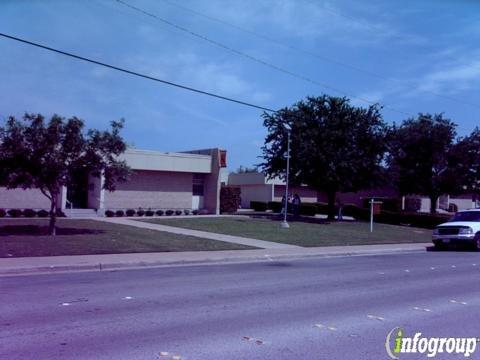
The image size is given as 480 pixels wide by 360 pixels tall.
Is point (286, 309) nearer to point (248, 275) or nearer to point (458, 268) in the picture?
point (248, 275)

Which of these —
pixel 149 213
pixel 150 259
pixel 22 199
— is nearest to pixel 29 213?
pixel 22 199

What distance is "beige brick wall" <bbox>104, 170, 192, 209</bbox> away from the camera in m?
34.6

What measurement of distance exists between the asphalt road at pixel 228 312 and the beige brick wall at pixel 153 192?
21379 mm

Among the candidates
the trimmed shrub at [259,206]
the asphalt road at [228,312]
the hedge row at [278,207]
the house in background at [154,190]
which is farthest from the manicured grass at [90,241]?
the trimmed shrub at [259,206]

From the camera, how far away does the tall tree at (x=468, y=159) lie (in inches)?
1678

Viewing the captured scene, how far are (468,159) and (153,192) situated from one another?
80.2 ft

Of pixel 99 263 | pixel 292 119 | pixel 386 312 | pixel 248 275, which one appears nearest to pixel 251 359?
pixel 386 312

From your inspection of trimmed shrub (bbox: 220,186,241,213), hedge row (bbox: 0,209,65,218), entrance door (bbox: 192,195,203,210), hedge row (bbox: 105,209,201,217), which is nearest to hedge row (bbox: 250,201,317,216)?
trimmed shrub (bbox: 220,186,241,213)

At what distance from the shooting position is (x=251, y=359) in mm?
5914

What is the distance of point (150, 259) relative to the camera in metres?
15.1

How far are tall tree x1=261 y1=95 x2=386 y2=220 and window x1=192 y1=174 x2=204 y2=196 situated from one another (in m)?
5.13

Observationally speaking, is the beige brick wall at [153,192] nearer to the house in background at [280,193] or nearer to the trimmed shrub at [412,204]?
the house in background at [280,193]

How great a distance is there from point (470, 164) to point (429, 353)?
40.1 metres

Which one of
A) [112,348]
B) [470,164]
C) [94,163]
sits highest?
[470,164]
